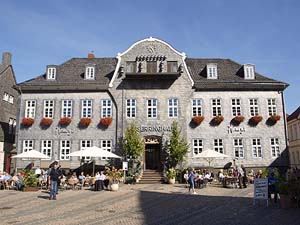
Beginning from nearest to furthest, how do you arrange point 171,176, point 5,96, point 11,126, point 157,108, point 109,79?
point 171,176 < point 157,108 < point 109,79 < point 5,96 < point 11,126

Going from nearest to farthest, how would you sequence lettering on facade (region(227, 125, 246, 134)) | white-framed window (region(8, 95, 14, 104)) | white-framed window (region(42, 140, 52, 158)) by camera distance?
1. white-framed window (region(42, 140, 52, 158))
2. lettering on facade (region(227, 125, 246, 134))
3. white-framed window (region(8, 95, 14, 104))

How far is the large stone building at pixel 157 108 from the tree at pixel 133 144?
1.03 m

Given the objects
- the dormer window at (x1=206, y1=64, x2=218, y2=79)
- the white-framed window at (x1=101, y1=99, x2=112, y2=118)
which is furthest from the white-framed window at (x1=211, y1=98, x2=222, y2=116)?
the white-framed window at (x1=101, y1=99, x2=112, y2=118)

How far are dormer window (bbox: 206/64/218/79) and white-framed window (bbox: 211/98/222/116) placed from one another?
2165 millimetres

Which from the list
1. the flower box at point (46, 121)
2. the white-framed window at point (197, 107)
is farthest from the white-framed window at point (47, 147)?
the white-framed window at point (197, 107)

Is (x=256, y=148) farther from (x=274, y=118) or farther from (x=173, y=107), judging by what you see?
(x=173, y=107)

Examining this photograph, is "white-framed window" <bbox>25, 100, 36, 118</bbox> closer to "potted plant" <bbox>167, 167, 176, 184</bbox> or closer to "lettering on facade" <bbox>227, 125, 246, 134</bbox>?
"potted plant" <bbox>167, 167, 176, 184</bbox>

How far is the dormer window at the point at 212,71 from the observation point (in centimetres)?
2622

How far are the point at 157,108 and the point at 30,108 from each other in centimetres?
1096

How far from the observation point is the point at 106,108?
83.4 ft

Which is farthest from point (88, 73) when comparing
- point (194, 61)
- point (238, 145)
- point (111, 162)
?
point (238, 145)

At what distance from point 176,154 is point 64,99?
10718mm

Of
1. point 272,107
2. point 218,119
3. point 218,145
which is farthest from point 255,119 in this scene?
point 218,145

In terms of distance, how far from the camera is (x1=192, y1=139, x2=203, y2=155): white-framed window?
24719 millimetres
